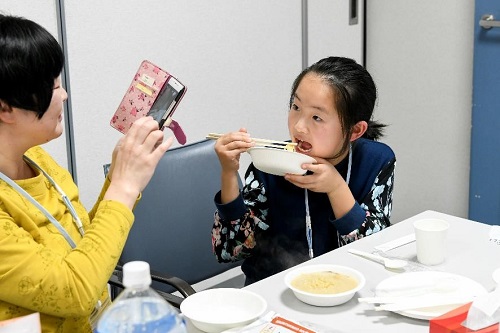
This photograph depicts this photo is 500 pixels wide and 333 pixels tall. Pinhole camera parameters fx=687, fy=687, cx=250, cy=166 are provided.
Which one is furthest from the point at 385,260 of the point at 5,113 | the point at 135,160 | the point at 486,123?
the point at 486,123

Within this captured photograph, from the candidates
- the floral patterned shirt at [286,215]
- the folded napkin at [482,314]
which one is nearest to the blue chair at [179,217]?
the floral patterned shirt at [286,215]

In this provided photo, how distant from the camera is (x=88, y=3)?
2.37 meters

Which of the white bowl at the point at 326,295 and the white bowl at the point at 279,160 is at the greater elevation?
the white bowl at the point at 279,160

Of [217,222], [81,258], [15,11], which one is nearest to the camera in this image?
[81,258]

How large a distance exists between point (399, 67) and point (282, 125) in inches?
30.3

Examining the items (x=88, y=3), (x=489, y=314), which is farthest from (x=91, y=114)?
(x=489, y=314)

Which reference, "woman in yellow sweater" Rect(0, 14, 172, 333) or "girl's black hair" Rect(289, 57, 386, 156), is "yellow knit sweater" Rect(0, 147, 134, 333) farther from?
"girl's black hair" Rect(289, 57, 386, 156)

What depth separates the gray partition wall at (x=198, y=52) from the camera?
Answer: 2.39m

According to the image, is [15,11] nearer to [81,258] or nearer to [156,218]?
[156,218]

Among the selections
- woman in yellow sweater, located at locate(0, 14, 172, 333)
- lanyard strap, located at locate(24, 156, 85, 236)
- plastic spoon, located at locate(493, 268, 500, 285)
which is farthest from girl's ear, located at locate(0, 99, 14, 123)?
plastic spoon, located at locate(493, 268, 500, 285)

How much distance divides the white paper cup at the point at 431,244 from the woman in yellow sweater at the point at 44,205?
23.6 inches

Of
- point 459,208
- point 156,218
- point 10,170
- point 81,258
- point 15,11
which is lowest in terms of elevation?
point 459,208

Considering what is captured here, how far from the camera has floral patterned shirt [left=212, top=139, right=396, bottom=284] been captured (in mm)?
1842

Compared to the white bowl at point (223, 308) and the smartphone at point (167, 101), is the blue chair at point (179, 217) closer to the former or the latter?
the smartphone at point (167, 101)
